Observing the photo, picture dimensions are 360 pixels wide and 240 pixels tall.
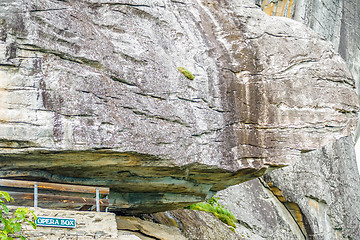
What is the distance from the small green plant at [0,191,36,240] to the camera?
860 cm

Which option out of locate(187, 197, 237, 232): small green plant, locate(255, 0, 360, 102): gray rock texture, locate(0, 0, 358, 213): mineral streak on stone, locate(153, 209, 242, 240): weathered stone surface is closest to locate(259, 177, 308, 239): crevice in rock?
locate(187, 197, 237, 232): small green plant

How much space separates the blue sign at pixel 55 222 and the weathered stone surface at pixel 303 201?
853 centimetres

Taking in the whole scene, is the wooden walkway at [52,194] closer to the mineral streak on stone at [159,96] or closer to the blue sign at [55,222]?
the mineral streak on stone at [159,96]

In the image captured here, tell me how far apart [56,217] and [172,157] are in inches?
95.5

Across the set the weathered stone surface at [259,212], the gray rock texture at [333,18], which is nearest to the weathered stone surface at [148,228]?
the weathered stone surface at [259,212]

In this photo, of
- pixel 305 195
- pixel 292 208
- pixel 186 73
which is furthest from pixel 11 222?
pixel 305 195

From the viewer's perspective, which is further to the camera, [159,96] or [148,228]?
[148,228]

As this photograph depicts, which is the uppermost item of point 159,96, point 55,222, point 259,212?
point 159,96

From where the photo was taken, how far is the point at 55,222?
9.41 m

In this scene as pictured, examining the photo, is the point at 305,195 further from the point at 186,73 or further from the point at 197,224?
the point at 186,73

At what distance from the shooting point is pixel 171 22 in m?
12.3

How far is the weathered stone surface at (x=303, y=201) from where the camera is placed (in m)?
18.3

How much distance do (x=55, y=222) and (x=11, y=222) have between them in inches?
33.9

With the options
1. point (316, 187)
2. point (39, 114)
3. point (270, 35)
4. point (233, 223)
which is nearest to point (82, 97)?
point (39, 114)
